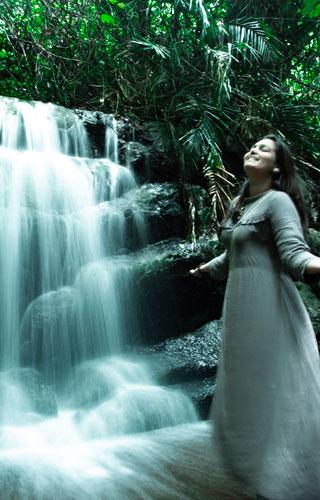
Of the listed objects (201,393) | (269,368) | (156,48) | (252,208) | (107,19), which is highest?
(107,19)

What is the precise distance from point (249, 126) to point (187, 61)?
1.56 metres

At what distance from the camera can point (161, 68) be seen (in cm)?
747

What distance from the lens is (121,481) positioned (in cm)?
263

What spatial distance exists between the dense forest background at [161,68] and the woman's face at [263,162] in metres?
4.67

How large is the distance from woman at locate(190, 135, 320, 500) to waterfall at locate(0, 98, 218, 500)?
0.85m

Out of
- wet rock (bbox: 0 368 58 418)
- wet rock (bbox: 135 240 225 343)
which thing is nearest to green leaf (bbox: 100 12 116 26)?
wet rock (bbox: 135 240 225 343)

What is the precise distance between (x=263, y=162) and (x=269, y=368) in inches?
38.2

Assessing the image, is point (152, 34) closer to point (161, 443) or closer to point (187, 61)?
point (187, 61)

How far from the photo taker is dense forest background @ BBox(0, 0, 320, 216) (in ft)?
23.6

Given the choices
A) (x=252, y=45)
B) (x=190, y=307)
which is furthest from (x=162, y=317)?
(x=252, y=45)

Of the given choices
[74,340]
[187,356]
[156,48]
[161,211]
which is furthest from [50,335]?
[156,48]

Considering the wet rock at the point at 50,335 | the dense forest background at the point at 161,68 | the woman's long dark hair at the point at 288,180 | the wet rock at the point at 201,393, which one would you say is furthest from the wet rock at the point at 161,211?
the woman's long dark hair at the point at 288,180

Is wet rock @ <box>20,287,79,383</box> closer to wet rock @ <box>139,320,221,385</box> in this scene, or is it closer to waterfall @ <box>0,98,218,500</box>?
waterfall @ <box>0,98,218,500</box>

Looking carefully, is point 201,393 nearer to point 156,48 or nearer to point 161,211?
point 161,211
